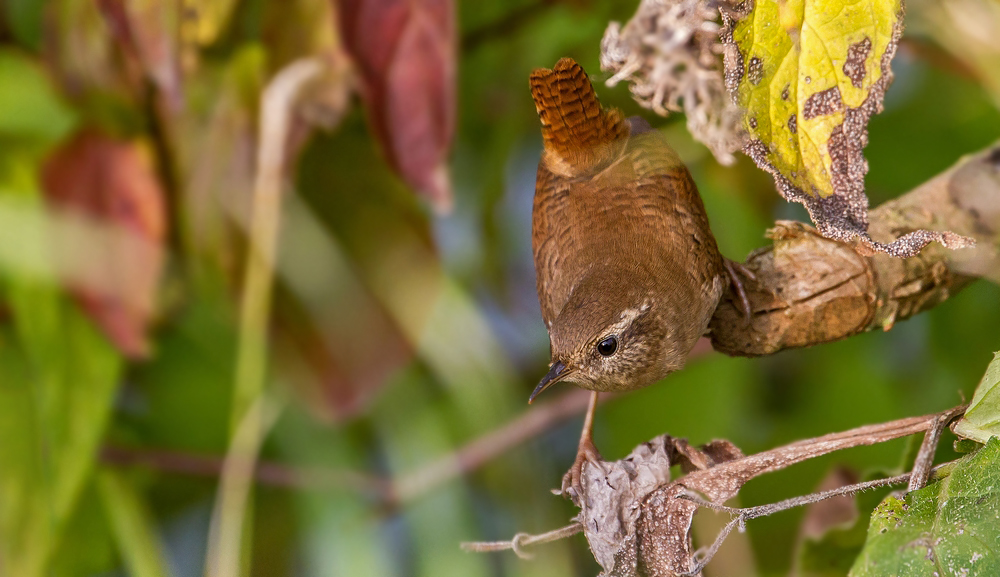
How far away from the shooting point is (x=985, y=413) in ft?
2.07

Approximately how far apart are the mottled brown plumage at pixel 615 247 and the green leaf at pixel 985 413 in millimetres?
330

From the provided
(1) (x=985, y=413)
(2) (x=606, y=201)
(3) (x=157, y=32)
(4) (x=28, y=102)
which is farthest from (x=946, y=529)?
(4) (x=28, y=102)

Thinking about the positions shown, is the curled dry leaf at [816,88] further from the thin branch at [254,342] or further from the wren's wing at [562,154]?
the thin branch at [254,342]

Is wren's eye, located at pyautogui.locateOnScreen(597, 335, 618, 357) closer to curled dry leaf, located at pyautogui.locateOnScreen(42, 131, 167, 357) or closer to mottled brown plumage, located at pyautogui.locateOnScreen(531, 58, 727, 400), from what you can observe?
mottled brown plumage, located at pyautogui.locateOnScreen(531, 58, 727, 400)

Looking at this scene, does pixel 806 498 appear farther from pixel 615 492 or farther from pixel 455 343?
pixel 455 343

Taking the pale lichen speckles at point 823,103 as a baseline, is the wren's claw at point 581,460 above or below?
below

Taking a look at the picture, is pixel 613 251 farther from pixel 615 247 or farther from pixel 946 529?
pixel 946 529

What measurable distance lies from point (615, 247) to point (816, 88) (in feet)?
1.35

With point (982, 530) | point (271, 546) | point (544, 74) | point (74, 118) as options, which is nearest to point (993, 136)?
point (544, 74)

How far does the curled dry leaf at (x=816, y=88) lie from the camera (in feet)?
2.12

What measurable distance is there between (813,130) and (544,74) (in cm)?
39

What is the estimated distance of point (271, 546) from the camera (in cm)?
159

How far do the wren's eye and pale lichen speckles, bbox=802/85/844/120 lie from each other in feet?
1.39

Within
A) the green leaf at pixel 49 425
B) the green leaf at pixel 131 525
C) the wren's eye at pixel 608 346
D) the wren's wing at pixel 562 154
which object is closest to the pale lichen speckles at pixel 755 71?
the wren's wing at pixel 562 154
